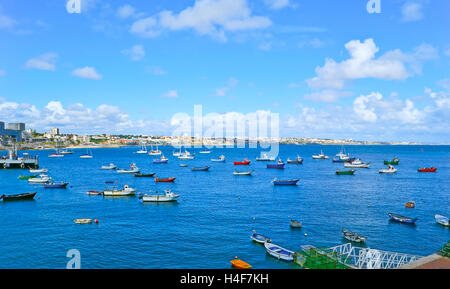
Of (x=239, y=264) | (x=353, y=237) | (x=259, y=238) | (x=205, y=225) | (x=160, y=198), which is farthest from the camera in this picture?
(x=160, y=198)

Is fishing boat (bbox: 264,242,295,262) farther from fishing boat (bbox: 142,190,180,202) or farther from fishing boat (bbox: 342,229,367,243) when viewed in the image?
fishing boat (bbox: 142,190,180,202)

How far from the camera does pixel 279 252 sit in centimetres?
3384

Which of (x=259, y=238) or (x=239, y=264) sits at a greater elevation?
(x=259, y=238)

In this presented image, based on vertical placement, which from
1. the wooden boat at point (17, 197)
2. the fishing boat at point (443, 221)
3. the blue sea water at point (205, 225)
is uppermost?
the wooden boat at point (17, 197)

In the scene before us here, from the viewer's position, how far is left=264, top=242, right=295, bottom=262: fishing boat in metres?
33.1

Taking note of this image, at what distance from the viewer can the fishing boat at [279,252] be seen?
3306 cm

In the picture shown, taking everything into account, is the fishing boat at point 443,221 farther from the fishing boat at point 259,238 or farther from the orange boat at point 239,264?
the orange boat at point 239,264

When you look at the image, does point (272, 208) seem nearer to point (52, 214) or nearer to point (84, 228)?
point (84, 228)

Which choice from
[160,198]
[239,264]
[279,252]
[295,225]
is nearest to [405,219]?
[295,225]

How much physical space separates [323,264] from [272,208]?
3319 centimetres

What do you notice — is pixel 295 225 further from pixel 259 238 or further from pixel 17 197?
pixel 17 197

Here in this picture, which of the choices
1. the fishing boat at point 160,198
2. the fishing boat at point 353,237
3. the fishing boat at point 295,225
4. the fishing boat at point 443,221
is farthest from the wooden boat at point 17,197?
the fishing boat at point 443,221
